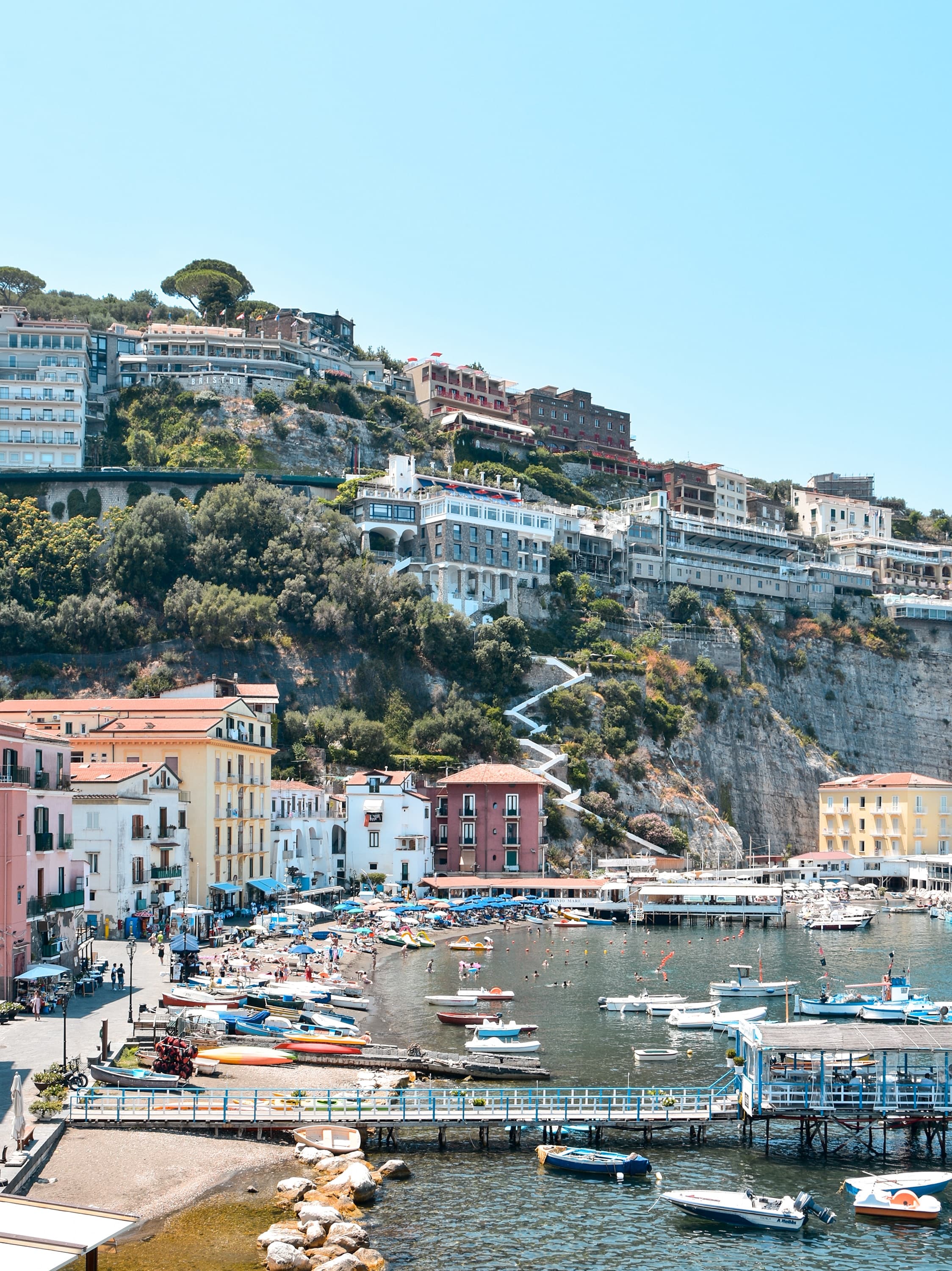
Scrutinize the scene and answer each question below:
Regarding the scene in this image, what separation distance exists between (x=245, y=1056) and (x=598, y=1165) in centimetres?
1482

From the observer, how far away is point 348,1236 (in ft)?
93.1

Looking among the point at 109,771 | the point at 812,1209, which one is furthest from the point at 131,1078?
the point at 109,771

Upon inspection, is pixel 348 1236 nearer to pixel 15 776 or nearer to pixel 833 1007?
pixel 15 776

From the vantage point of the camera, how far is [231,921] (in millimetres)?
75250

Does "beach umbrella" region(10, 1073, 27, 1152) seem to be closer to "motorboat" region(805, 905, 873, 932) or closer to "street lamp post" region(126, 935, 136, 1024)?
"street lamp post" region(126, 935, 136, 1024)

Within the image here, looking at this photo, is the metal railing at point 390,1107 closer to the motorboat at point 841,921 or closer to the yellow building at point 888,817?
the motorboat at point 841,921

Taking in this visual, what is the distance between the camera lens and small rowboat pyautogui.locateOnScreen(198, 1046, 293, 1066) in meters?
44.3

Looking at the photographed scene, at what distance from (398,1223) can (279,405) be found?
114 metres

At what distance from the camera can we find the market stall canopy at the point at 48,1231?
61.5ft

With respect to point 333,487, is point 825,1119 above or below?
below

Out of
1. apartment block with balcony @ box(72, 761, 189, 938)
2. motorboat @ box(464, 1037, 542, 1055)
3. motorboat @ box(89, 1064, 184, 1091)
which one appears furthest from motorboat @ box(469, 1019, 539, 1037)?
apartment block with balcony @ box(72, 761, 189, 938)

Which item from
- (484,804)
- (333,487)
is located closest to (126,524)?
(333,487)

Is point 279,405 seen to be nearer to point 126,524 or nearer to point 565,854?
point 126,524

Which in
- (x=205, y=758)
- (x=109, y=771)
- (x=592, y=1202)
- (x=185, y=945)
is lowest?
(x=592, y=1202)
